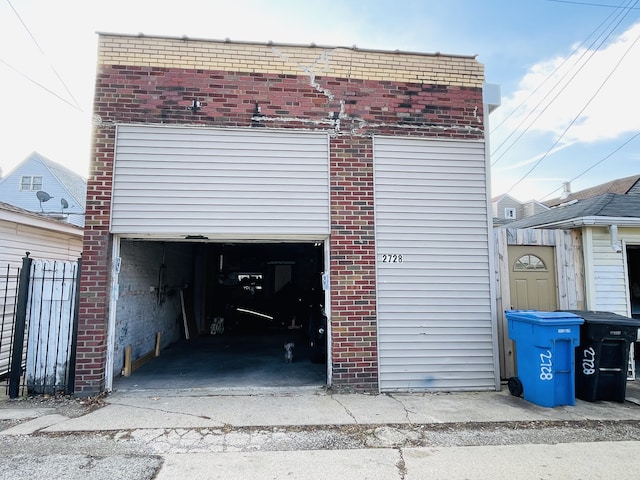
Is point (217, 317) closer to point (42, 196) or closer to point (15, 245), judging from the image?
point (15, 245)

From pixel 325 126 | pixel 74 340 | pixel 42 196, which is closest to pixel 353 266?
pixel 325 126

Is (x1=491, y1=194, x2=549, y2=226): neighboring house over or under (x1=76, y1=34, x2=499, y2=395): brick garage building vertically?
over

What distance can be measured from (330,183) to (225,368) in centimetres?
389

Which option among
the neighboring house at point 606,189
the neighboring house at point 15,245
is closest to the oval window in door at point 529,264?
the neighboring house at point 15,245

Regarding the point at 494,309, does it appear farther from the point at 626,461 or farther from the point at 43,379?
the point at 43,379

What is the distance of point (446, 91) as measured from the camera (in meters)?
6.16

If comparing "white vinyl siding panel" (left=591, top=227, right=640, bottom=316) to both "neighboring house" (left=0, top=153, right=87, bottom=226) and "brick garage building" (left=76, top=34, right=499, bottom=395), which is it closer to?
"brick garage building" (left=76, top=34, right=499, bottom=395)

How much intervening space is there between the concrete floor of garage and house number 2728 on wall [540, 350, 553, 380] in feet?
10.1

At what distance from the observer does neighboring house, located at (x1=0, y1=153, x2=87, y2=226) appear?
20688 mm

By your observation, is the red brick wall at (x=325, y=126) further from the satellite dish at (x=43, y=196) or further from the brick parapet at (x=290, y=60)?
the satellite dish at (x=43, y=196)

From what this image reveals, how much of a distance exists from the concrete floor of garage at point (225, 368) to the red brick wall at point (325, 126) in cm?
89

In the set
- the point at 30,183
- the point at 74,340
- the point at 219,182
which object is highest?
the point at 30,183

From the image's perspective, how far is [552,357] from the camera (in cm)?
494

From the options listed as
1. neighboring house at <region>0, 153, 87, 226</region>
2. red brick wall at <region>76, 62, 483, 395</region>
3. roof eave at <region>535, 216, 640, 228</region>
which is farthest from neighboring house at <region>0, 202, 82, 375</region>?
neighboring house at <region>0, 153, 87, 226</region>
